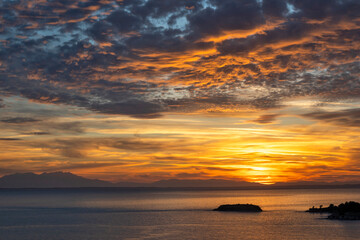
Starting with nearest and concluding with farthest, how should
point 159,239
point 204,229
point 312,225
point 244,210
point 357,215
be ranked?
point 159,239, point 204,229, point 312,225, point 357,215, point 244,210

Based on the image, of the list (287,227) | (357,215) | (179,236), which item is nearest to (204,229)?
(179,236)

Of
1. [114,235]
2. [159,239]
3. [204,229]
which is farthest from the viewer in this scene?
[204,229]

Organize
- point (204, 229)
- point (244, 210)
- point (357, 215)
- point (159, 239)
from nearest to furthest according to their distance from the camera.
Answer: point (159, 239), point (204, 229), point (357, 215), point (244, 210)

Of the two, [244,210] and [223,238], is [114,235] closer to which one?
[223,238]

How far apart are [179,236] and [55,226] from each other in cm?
3640

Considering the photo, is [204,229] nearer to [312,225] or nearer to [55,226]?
[312,225]

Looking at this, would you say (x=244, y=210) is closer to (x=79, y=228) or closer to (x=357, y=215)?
(x=357, y=215)

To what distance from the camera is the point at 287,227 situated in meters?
96.2

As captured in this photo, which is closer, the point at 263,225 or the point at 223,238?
the point at 223,238

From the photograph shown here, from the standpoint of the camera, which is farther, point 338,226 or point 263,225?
point 263,225

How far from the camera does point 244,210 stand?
14900cm

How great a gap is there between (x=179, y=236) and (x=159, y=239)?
219 inches

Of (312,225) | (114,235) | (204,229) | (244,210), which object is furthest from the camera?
(244,210)

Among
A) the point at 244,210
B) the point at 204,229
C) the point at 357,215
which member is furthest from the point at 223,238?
the point at 244,210
